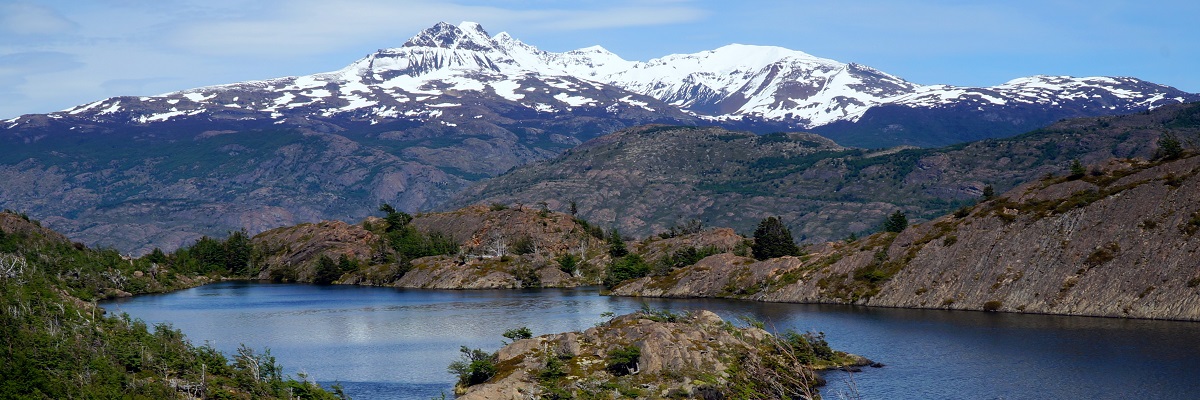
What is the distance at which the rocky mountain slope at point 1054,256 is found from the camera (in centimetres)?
13638

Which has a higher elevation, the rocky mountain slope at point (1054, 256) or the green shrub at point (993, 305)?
the rocky mountain slope at point (1054, 256)

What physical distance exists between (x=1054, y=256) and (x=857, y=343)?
39.2m

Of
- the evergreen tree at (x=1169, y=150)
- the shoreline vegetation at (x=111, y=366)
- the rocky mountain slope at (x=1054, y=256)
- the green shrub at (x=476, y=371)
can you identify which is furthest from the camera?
the evergreen tree at (x=1169, y=150)

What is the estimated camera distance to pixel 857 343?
12431cm

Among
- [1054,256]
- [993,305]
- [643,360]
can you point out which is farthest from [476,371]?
[1054,256]

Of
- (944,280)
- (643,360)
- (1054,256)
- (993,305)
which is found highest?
(1054,256)

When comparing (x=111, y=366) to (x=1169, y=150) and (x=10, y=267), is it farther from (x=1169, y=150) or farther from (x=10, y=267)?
(x=1169, y=150)

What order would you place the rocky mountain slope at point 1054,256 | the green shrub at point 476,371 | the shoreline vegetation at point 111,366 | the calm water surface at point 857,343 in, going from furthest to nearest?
the rocky mountain slope at point 1054,256, the green shrub at point 476,371, the calm water surface at point 857,343, the shoreline vegetation at point 111,366

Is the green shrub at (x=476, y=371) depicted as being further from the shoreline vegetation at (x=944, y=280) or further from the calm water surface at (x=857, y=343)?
the shoreline vegetation at (x=944, y=280)

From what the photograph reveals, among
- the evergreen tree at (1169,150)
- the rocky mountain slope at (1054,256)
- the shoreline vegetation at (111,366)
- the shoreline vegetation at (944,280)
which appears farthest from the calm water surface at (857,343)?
the evergreen tree at (1169,150)

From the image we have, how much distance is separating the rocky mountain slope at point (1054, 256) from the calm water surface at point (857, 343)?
481 centimetres

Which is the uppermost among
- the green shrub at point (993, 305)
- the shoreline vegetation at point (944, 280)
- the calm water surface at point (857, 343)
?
the shoreline vegetation at point (944, 280)

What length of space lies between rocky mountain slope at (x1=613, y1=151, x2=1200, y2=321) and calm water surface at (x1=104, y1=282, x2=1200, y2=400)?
481cm

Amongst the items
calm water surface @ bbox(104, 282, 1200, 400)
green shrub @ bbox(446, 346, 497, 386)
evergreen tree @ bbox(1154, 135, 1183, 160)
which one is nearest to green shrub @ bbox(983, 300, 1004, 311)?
calm water surface @ bbox(104, 282, 1200, 400)
